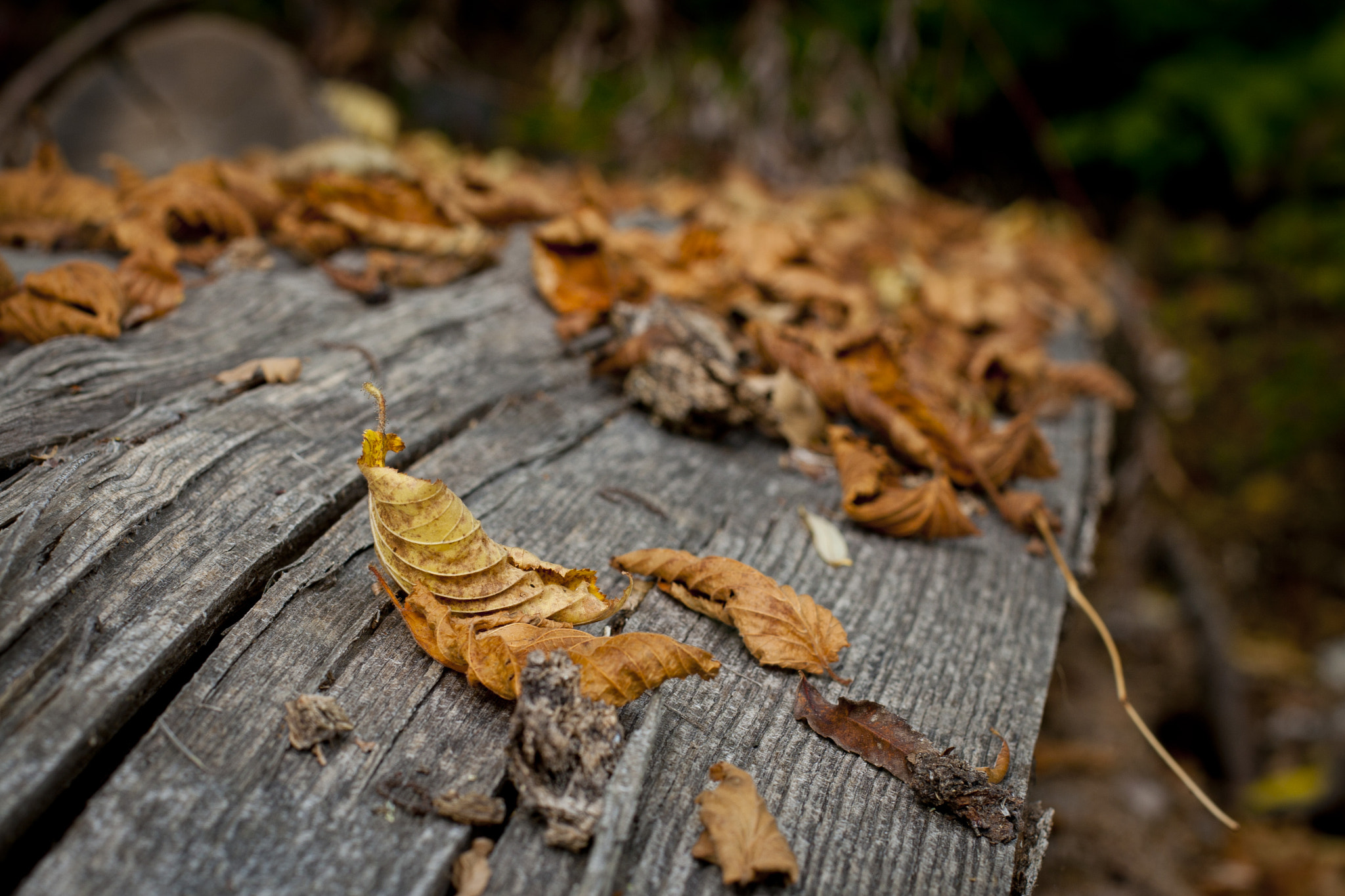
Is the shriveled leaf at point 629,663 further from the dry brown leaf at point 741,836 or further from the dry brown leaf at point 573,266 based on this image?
the dry brown leaf at point 573,266

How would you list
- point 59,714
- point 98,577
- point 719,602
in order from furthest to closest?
point 719,602 → point 98,577 → point 59,714

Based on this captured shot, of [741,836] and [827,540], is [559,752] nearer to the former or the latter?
[741,836]

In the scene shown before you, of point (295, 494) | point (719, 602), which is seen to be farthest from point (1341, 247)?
point (295, 494)

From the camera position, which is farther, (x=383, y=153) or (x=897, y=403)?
(x=383, y=153)

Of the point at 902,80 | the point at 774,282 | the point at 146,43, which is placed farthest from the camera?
the point at 902,80

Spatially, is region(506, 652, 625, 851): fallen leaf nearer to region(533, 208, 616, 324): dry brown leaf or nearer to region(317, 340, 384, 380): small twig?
region(317, 340, 384, 380): small twig

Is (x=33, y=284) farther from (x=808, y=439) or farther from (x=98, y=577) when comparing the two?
(x=808, y=439)
